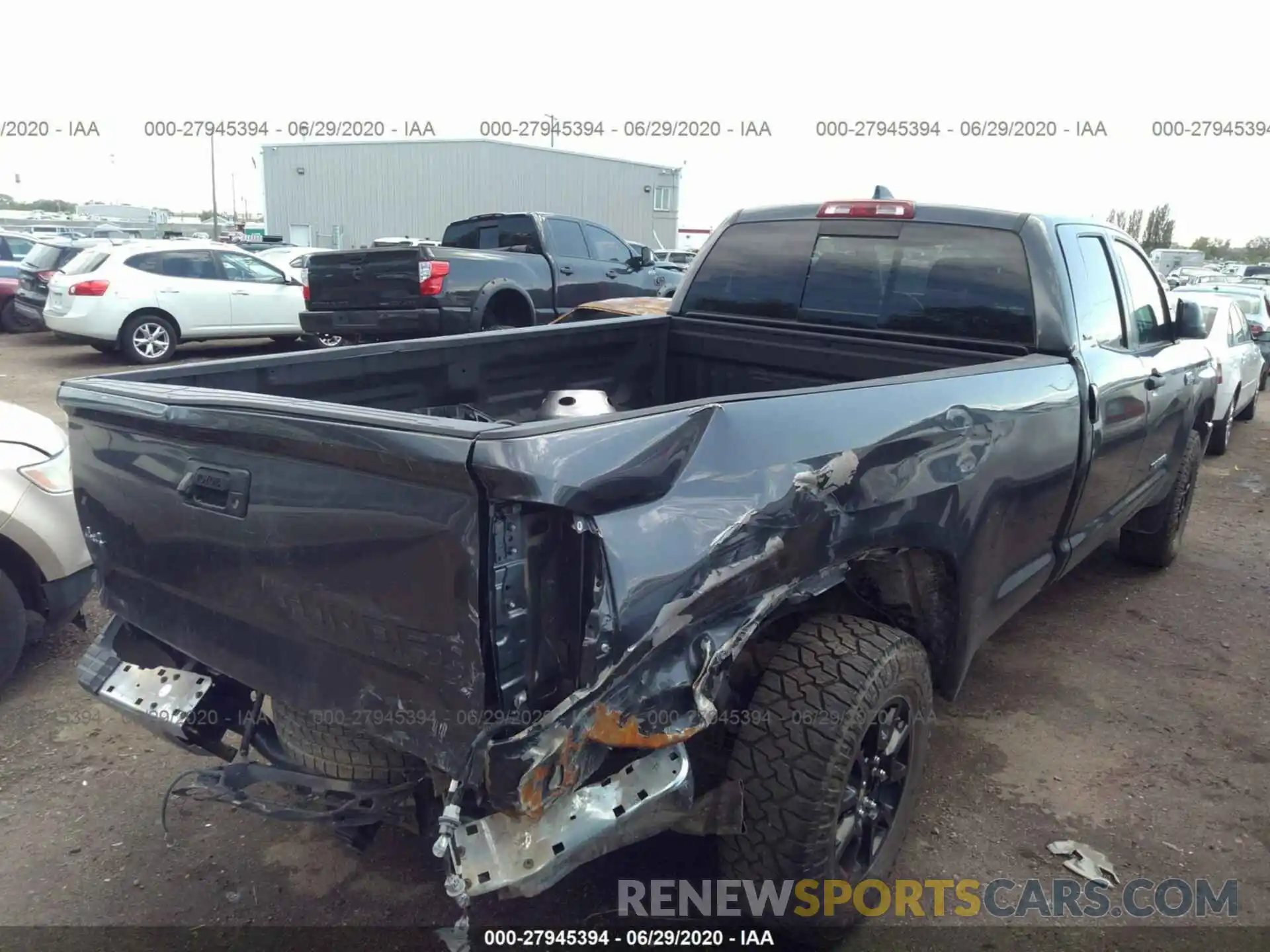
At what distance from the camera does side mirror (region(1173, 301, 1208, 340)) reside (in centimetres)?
440

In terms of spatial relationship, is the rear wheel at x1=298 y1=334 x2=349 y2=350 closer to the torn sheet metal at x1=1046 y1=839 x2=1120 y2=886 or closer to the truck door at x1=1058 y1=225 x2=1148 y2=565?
the truck door at x1=1058 y1=225 x2=1148 y2=565

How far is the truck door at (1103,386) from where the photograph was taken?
3533 mm

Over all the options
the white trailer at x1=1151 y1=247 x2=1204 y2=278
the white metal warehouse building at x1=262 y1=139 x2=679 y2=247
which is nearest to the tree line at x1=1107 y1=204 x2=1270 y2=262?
the white trailer at x1=1151 y1=247 x2=1204 y2=278

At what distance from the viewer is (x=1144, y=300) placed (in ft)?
14.1

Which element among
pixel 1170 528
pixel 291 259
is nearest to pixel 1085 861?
pixel 1170 528

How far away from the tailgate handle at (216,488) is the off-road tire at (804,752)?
1.32 m

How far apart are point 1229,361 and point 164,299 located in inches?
489

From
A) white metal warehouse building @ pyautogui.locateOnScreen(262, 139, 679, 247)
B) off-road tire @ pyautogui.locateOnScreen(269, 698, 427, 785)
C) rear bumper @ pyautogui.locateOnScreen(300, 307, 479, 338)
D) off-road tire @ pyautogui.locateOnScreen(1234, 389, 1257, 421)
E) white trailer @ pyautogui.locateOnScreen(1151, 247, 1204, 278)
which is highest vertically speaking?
white metal warehouse building @ pyautogui.locateOnScreen(262, 139, 679, 247)

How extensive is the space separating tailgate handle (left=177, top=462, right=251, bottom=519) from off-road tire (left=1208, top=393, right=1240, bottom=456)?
950 centimetres

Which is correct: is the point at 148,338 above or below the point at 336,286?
below

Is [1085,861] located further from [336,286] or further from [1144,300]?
[336,286]

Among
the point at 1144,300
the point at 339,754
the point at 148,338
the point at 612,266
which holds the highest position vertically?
the point at 1144,300

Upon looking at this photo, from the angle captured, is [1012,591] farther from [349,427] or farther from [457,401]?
[349,427]

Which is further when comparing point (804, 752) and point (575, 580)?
point (804, 752)
